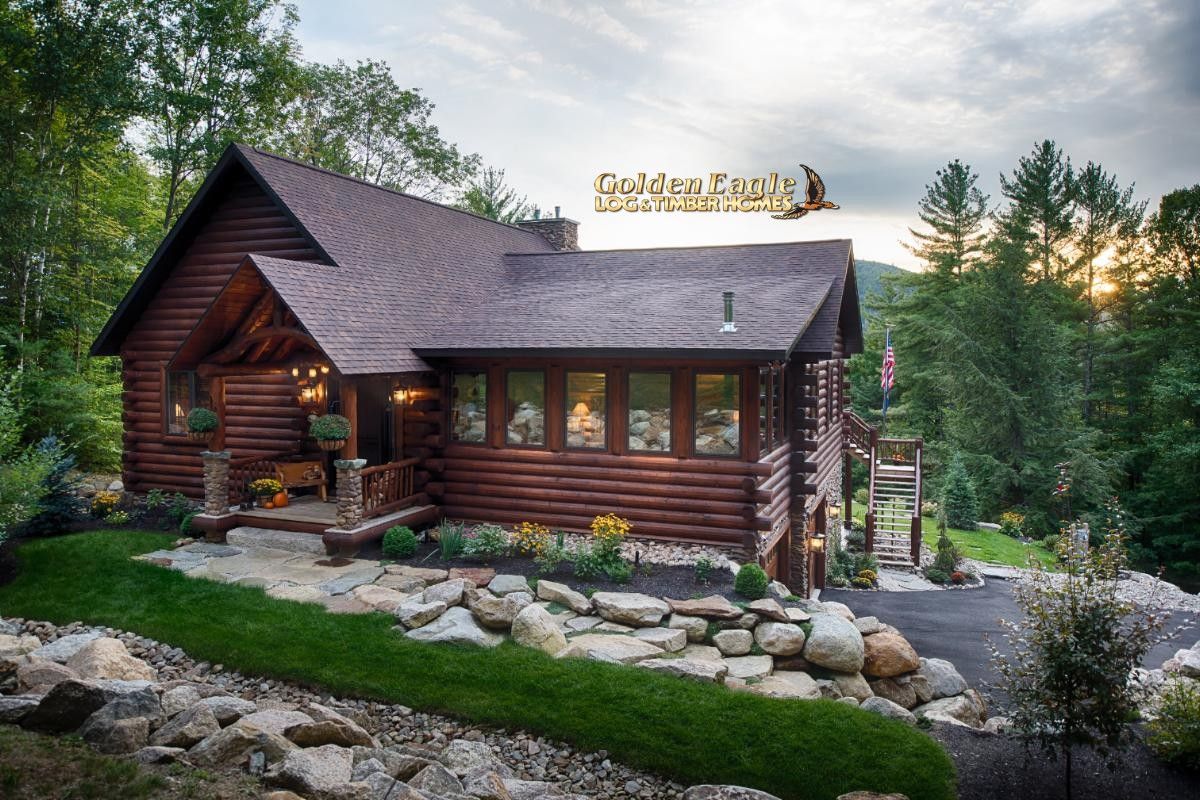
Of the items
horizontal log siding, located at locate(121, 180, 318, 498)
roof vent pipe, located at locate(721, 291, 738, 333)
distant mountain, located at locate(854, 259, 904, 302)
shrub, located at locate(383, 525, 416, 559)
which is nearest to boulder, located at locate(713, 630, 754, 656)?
roof vent pipe, located at locate(721, 291, 738, 333)

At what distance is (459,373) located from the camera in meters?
12.5

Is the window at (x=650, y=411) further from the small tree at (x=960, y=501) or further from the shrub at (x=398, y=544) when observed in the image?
the small tree at (x=960, y=501)

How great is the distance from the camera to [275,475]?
1283 centimetres

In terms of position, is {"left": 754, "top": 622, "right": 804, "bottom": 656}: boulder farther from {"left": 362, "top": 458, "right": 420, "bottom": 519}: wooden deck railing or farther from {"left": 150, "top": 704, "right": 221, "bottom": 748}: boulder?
{"left": 362, "top": 458, "right": 420, "bottom": 519}: wooden deck railing

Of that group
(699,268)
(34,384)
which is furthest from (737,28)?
(34,384)

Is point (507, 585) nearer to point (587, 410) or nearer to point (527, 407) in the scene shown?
point (587, 410)

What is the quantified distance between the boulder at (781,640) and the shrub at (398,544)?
543cm

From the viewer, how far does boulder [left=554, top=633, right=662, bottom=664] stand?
762 cm

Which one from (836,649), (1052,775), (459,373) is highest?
(459,373)

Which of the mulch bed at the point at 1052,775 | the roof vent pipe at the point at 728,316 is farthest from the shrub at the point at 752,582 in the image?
the roof vent pipe at the point at 728,316

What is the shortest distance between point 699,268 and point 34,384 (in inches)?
667

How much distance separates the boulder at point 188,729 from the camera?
5.65 meters

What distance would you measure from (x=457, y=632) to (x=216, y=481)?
6.32 metres

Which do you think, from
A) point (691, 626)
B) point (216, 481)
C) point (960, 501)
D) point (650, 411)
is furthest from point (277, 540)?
point (960, 501)
